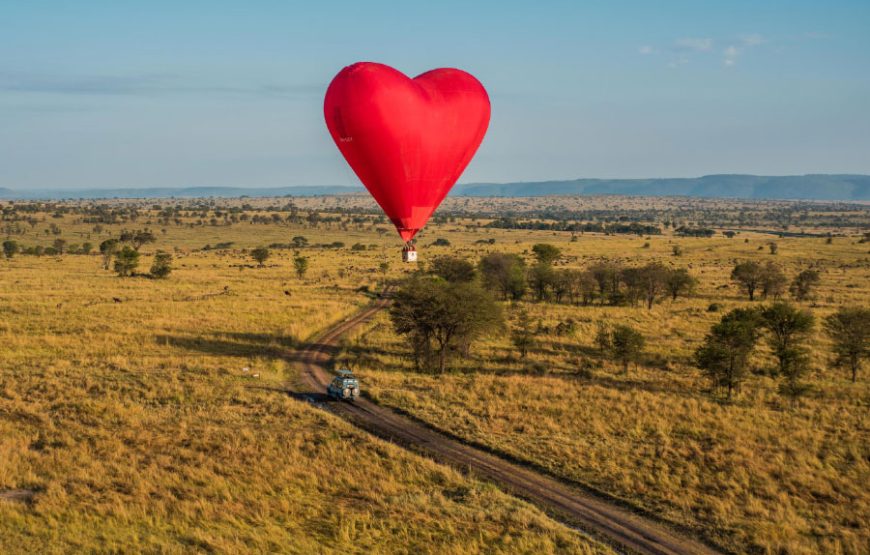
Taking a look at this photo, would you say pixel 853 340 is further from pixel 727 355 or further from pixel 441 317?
pixel 441 317

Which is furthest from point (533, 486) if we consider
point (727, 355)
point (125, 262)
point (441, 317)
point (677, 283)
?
point (125, 262)

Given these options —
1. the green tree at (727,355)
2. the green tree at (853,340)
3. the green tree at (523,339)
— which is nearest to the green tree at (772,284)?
the green tree at (853,340)

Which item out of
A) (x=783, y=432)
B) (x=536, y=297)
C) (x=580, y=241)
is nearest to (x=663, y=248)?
(x=580, y=241)

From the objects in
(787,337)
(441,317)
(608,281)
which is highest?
(441,317)

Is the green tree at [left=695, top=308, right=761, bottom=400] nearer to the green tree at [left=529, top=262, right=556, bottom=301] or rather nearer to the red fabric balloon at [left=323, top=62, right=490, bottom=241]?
the red fabric balloon at [left=323, top=62, right=490, bottom=241]

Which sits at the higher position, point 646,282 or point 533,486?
point 646,282

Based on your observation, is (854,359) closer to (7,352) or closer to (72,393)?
(72,393)

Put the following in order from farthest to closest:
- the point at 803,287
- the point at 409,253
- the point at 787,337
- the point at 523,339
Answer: the point at 803,287 < the point at 523,339 < the point at 787,337 < the point at 409,253
